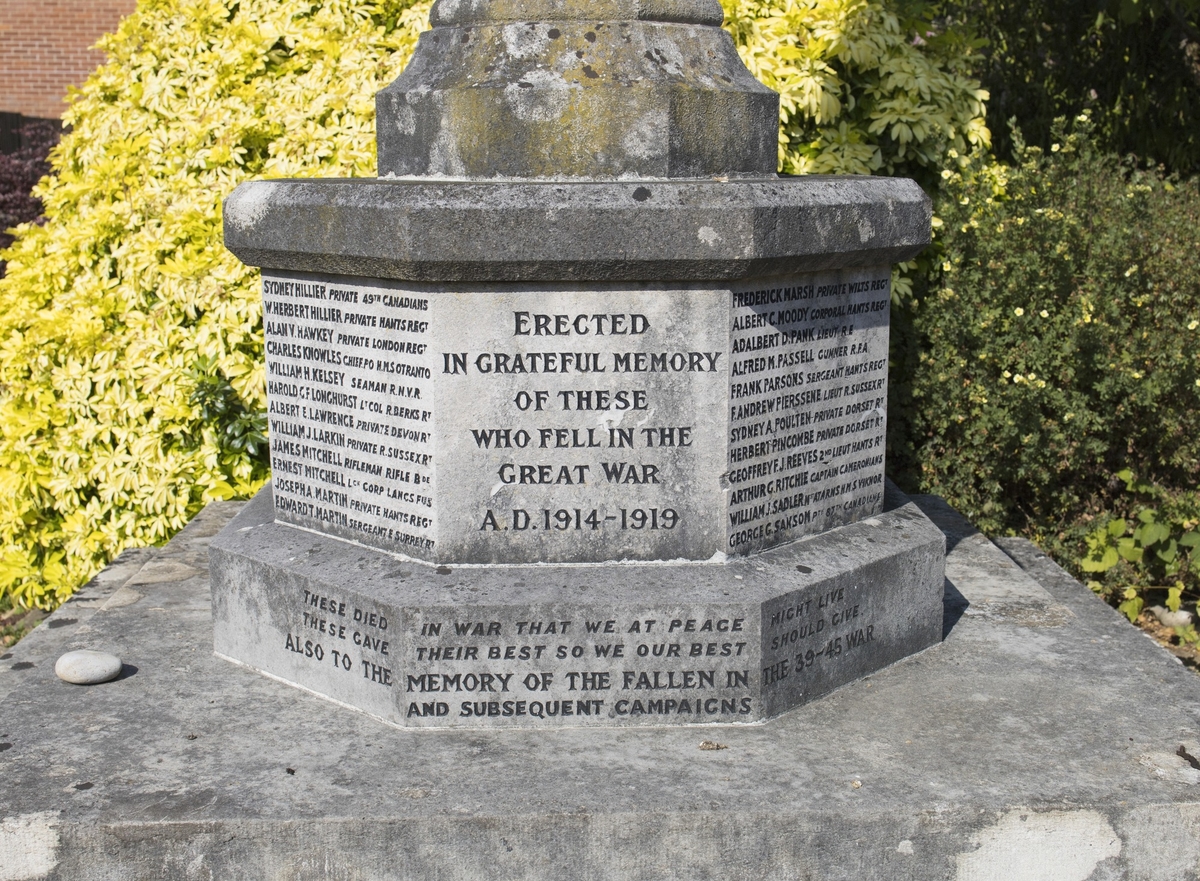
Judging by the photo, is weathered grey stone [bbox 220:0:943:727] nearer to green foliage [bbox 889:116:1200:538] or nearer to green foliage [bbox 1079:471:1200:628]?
green foliage [bbox 889:116:1200:538]

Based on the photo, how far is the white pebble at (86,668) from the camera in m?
3.47

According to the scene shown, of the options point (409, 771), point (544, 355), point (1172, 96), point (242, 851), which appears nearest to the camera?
point (242, 851)

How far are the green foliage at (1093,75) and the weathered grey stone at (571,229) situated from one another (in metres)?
5.05

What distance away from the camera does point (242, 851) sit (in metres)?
2.78

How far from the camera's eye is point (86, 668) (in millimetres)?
3477

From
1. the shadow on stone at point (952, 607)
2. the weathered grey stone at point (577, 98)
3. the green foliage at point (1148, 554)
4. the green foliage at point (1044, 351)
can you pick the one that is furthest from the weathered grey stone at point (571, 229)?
the green foliage at point (1148, 554)

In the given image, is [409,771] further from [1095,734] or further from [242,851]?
[1095,734]

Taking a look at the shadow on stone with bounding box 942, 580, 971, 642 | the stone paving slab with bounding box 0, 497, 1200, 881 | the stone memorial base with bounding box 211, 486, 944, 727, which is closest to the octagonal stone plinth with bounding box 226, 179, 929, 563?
the stone memorial base with bounding box 211, 486, 944, 727

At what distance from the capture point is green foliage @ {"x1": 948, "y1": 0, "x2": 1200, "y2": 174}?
789 centimetres

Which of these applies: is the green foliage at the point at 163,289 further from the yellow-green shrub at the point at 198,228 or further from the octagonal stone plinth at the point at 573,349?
the octagonal stone plinth at the point at 573,349

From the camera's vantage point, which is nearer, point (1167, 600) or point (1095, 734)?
point (1095, 734)

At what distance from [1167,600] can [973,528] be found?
854mm

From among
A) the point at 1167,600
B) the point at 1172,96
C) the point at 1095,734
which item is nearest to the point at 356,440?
the point at 1095,734

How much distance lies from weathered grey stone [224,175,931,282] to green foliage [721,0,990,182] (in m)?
2.20
